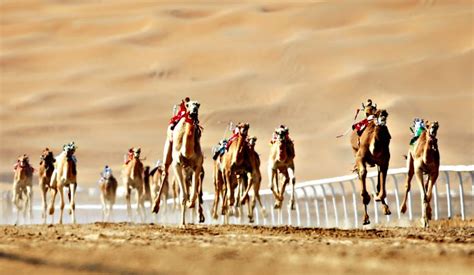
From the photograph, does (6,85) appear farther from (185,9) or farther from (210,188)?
(210,188)

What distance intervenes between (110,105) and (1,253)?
90250 millimetres

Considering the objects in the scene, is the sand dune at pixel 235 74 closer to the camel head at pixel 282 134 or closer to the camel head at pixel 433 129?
the camel head at pixel 282 134

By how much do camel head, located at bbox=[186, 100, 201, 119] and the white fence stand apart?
547cm

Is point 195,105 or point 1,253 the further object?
point 195,105

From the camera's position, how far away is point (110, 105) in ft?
340

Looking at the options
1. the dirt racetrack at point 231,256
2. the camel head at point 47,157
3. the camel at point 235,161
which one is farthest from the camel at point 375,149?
the camel head at point 47,157

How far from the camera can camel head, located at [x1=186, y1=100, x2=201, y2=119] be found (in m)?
22.6

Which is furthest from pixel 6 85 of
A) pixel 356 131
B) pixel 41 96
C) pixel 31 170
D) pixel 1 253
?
pixel 1 253

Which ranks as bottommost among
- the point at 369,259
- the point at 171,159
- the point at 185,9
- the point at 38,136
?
the point at 369,259

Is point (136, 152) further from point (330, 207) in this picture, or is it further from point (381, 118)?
point (381, 118)

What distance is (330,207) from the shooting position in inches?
2106

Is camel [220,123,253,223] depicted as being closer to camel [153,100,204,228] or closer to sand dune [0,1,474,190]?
camel [153,100,204,228]

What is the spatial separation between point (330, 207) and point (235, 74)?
188 ft

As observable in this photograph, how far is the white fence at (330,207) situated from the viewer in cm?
3061
